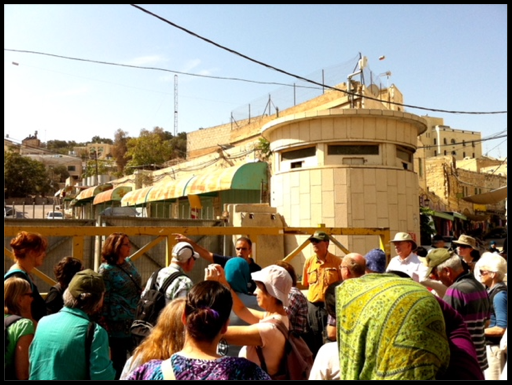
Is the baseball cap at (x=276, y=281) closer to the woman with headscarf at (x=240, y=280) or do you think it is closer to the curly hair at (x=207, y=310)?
the woman with headscarf at (x=240, y=280)

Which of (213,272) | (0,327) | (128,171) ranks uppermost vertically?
(128,171)

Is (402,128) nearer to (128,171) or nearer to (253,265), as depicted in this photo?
(253,265)

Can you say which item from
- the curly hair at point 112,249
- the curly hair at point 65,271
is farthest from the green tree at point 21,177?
the curly hair at point 112,249

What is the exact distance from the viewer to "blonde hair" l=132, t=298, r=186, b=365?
2.58 meters

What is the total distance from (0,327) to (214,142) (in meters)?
47.4

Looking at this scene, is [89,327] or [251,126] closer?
[89,327]

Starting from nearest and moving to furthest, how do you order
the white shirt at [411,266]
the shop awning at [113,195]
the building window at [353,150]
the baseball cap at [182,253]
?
the baseball cap at [182,253]
the white shirt at [411,266]
the building window at [353,150]
the shop awning at [113,195]

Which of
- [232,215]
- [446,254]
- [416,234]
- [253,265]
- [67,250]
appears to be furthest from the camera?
[416,234]

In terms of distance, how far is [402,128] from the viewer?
11742mm

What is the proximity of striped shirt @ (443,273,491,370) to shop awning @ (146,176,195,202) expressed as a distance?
630 inches

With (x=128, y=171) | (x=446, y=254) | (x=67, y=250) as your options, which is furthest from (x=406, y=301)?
(x=128, y=171)

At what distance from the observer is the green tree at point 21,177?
61.4 metres

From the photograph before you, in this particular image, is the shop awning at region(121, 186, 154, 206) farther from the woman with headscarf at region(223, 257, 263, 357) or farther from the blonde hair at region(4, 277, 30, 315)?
the blonde hair at region(4, 277, 30, 315)

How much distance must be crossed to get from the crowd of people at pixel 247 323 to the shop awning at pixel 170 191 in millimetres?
14564
